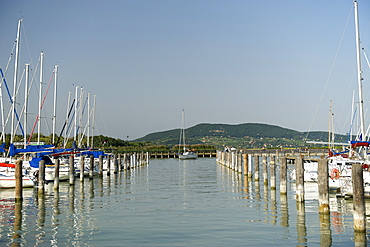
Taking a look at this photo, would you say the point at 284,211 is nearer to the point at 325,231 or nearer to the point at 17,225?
the point at 325,231

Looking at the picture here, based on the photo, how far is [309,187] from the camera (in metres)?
31.3

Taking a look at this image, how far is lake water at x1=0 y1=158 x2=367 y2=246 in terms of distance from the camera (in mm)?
15031

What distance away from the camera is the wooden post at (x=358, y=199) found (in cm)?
1507

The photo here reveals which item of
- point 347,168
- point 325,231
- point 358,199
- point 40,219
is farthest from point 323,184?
point 40,219

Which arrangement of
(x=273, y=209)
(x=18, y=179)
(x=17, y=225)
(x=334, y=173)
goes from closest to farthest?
1. (x=17, y=225)
2. (x=273, y=209)
3. (x=18, y=179)
4. (x=334, y=173)

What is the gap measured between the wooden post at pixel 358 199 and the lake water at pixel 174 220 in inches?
18.1

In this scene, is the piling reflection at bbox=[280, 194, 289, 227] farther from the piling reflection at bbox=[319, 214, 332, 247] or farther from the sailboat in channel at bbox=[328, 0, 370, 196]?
the sailboat in channel at bbox=[328, 0, 370, 196]

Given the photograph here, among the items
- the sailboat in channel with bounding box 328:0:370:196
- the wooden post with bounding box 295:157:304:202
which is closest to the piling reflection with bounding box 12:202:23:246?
the wooden post with bounding box 295:157:304:202

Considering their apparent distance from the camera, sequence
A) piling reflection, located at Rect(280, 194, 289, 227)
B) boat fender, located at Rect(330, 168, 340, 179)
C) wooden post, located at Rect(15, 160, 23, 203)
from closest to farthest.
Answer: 1. piling reflection, located at Rect(280, 194, 289, 227)
2. wooden post, located at Rect(15, 160, 23, 203)
3. boat fender, located at Rect(330, 168, 340, 179)

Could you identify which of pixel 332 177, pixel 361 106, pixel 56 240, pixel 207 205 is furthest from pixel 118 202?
pixel 361 106

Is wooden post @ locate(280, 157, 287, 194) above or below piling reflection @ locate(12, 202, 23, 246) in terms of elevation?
above

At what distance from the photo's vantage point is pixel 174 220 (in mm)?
18719

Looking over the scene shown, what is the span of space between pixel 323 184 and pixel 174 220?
6.26 metres

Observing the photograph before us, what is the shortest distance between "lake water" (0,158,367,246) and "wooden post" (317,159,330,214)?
471mm
